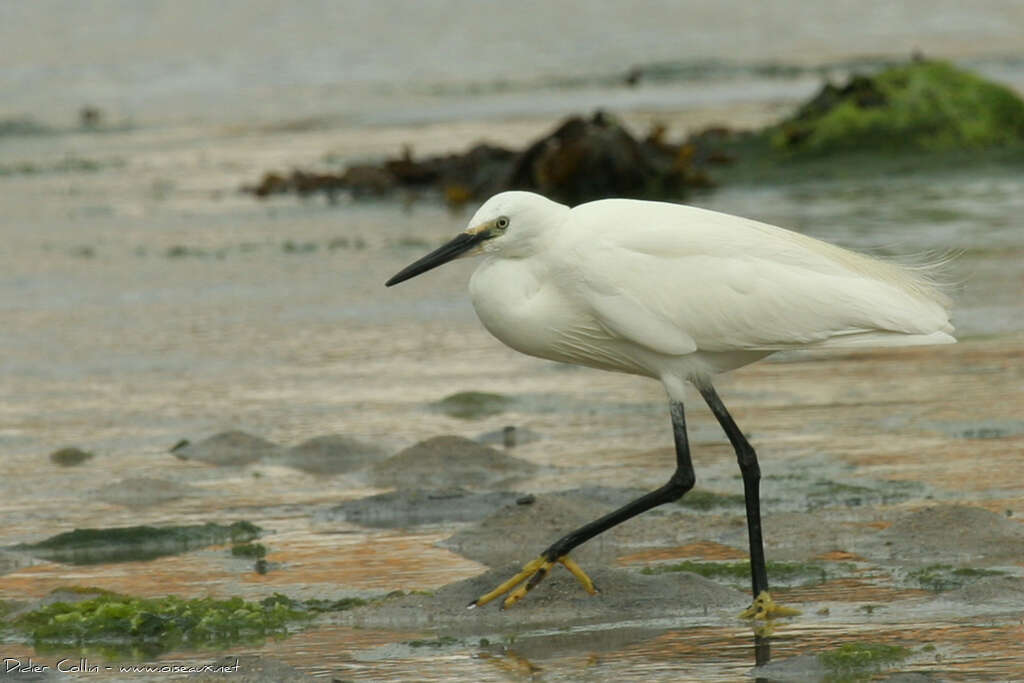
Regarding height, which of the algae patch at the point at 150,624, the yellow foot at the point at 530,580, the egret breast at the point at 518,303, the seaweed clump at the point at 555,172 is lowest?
the seaweed clump at the point at 555,172

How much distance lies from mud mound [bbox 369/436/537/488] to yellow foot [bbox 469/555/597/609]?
56.1 inches

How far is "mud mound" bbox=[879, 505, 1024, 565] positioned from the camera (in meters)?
5.49

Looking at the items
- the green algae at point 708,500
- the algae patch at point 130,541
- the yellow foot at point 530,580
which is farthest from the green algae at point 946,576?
the algae patch at point 130,541

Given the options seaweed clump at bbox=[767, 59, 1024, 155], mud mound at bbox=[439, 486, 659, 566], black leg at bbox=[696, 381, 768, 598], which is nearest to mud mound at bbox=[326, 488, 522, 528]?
mud mound at bbox=[439, 486, 659, 566]

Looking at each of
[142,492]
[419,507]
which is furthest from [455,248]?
[142,492]

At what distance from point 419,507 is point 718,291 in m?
1.47

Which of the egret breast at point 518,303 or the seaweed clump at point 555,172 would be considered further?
the seaweed clump at point 555,172

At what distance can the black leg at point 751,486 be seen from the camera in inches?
207

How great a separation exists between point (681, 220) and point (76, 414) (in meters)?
3.75

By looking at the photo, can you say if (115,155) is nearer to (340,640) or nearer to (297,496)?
(297,496)

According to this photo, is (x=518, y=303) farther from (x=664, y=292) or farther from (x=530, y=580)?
(x=530, y=580)

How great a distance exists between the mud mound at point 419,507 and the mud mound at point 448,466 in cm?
29

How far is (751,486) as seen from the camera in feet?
18.1

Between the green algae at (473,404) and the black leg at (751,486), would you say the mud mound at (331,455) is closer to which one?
the green algae at (473,404)
